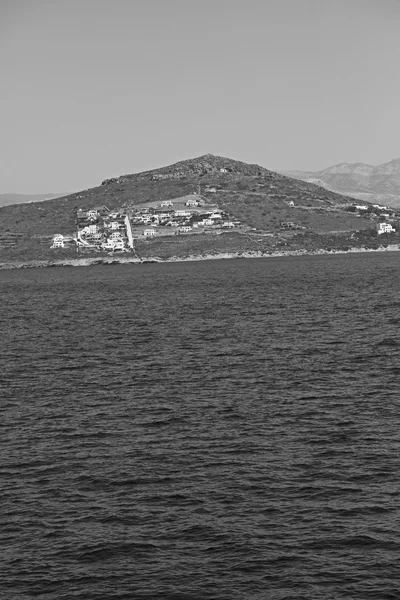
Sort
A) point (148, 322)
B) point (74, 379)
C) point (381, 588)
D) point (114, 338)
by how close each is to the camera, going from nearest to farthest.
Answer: point (381, 588) → point (74, 379) → point (114, 338) → point (148, 322)

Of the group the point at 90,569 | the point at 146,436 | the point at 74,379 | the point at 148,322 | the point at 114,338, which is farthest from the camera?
the point at 148,322

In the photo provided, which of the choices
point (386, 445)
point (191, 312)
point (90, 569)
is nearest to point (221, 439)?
point (386, 445)

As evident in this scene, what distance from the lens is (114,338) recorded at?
87.0 metres

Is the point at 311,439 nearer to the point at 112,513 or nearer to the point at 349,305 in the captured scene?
the point at 112,513

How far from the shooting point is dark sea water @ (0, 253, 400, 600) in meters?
27.9

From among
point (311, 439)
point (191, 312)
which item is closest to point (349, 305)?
point (191, 312)

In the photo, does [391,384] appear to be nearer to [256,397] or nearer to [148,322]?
[256,397]

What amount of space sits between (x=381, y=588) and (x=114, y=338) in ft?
205

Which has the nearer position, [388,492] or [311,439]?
[388,492]

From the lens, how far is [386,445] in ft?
133

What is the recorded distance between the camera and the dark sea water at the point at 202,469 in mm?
27922

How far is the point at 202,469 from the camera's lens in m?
38.2

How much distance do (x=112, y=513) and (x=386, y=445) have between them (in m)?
14.4

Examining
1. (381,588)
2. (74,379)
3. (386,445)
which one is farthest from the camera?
(74,379)
